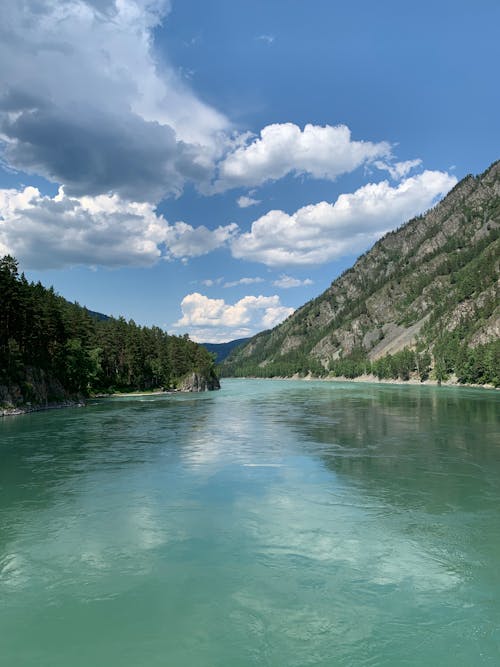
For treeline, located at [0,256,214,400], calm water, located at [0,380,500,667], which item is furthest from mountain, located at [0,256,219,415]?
calm water, located at [0,380,500,667]

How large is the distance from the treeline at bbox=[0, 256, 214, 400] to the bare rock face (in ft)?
7.23

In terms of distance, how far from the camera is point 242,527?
20.8 m

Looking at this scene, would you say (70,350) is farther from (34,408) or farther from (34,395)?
(34,408)

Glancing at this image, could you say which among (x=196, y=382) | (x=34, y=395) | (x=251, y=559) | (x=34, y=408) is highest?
(x=34, y=395)

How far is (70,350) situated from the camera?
9950 centimetres

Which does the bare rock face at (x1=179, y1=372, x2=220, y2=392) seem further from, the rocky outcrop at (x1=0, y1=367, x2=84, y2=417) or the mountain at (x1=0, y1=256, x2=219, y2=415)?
the rocky outcrop at (x1=0, y1=367, x2=84, y2=417)

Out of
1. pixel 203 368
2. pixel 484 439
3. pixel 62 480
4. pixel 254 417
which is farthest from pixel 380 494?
pixel 203 368

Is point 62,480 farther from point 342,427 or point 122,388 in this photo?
point 122,388

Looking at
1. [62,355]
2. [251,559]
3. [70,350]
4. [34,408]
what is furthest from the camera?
[70,350]

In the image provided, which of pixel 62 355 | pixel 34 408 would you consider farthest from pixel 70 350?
pixel 34 408

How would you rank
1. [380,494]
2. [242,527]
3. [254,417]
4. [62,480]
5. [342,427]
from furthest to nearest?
1. [254,417]
2. [342,427]
3. [62,480]
4. [380,494]
5. [242,527]

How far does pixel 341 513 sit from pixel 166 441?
26291 millimetres

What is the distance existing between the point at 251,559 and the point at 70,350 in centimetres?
9068

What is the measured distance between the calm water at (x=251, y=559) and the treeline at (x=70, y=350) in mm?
48553
